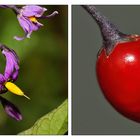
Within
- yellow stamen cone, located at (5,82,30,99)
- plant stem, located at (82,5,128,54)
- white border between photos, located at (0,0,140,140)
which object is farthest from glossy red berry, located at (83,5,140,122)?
yellow stamen cone, located at (5,82,30,99)

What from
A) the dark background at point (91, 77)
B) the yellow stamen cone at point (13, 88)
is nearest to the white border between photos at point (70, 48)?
the dark background at point (91, 77)

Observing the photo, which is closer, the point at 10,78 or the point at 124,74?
the point at 124,74

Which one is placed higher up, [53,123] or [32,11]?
[32,11]

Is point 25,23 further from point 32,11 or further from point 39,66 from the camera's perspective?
point 39,66

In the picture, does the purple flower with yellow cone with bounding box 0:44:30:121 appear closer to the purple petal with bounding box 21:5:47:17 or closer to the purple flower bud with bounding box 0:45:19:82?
the purple flower bud with bounding box 0:45:19:82

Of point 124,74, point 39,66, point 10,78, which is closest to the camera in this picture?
point 124,74

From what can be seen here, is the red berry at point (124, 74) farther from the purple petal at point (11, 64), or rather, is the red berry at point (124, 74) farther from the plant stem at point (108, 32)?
the purple petal at point (11, 64)

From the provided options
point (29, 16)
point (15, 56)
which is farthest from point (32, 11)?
point (15, 56)
